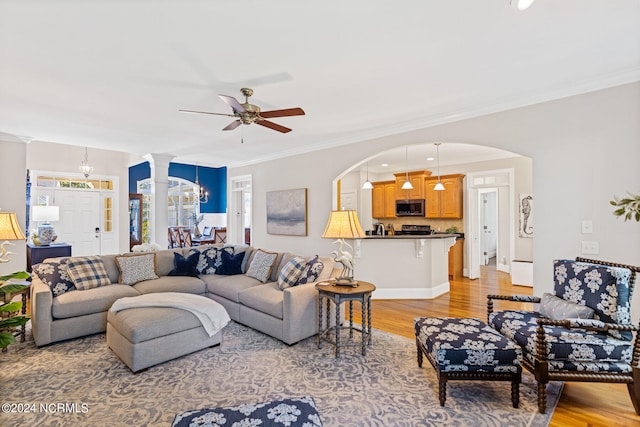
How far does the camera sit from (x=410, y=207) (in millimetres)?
7934

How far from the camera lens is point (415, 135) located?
434 centimetres

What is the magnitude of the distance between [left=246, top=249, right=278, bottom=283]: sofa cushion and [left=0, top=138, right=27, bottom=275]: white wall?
12.6 feet

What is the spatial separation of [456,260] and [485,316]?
9.25 ft

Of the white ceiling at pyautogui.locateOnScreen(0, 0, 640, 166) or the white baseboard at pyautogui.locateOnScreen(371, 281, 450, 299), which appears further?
the white baseboard at pyautogui.locateOnScreen(371, 281, 450, 299)

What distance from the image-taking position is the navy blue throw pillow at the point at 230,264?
4.65 metres

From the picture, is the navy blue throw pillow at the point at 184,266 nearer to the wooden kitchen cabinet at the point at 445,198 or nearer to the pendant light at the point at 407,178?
the pendant light at the point at 407,178

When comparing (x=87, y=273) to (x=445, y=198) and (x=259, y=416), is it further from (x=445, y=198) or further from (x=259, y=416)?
(x=445, y=198)

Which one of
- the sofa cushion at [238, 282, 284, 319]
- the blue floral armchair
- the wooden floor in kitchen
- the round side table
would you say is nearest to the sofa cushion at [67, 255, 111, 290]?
the sofa cushion at [238, 282, 284, 319]

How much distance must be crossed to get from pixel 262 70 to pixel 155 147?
13.1 ft

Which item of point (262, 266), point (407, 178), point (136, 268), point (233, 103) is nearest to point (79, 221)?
point (136, 268)

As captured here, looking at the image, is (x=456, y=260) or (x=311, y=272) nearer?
(x=311, y=272)

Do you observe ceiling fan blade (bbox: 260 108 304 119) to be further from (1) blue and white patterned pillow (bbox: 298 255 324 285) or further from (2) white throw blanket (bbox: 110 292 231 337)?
(2) white throw blanket (bbox: 110 292 231 337)

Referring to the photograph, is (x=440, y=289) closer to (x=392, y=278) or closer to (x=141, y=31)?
(x=392, y=278)

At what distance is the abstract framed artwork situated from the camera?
230 inches
